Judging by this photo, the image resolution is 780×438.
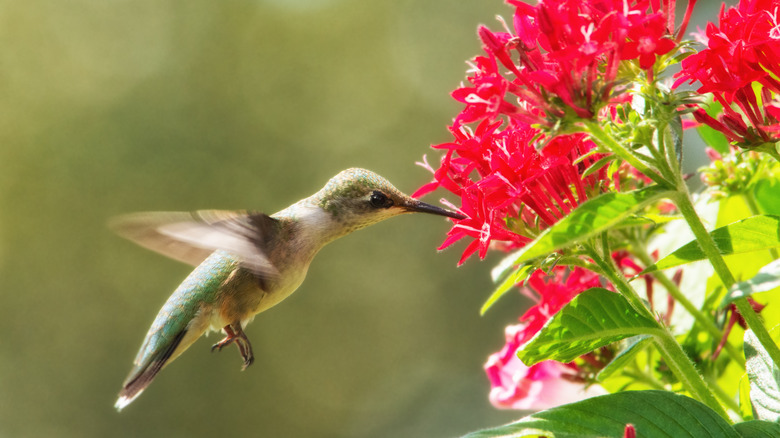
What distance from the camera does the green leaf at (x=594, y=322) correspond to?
85 centimetres

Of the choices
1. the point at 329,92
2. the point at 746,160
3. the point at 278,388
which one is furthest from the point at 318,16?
the point at 746,160

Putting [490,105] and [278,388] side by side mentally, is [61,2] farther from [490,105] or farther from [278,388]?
[490,105]

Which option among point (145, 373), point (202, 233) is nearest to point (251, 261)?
point (202, 233)

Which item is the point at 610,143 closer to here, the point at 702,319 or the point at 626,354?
the point at 626,354

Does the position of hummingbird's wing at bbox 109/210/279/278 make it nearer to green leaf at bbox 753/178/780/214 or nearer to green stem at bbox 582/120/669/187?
green stem at bbox 582/120/669/187

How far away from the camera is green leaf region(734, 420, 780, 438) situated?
2.46 ft

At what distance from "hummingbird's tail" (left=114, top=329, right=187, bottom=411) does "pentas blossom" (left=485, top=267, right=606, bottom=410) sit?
65 cm

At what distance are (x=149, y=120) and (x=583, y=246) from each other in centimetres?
550

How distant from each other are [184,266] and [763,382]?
4.85 meters

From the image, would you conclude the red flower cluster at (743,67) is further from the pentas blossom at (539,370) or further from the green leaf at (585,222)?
the pentas blossom at (539,370)

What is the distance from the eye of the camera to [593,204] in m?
0.73

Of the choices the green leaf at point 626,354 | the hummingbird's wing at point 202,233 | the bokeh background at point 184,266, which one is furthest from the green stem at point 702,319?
the bokeh background at point 184,266

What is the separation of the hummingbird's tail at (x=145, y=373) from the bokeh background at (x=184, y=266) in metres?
3.77

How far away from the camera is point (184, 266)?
211 inches
